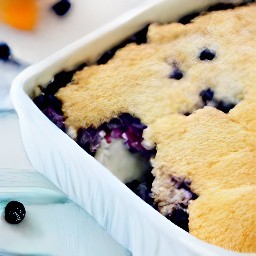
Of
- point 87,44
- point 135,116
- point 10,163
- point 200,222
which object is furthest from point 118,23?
point 200,222

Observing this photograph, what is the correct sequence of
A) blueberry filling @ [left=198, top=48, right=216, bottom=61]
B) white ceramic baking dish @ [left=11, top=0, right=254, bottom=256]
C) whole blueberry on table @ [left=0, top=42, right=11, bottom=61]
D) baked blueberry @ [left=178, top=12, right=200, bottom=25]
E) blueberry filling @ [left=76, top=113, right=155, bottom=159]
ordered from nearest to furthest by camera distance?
white ceramic baking dish @ [left=11, top=0, right=254, bottom=256], blueberry filling @ [left=76, top=113, right=155, bottom=159], blueberry filling @ [left=198, top=48, right=216, bottom=61], baked blueberry @ [left=178, top=12, right=200, bottom=25], whole blueberry on table @ [left=0, top=42, right=11, bottom=61]

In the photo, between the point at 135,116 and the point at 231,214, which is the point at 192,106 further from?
the point at 231,214

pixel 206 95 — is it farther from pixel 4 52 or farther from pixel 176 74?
pixel 4 52

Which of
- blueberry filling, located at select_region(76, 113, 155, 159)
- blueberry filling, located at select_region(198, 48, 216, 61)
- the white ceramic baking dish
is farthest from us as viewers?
blueberry filling, located at select_region(198, 48, 216, 61)

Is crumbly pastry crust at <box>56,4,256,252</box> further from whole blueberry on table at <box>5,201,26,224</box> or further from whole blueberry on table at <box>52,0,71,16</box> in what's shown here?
whole blueberry on table at <box>52,0,71,16</box>

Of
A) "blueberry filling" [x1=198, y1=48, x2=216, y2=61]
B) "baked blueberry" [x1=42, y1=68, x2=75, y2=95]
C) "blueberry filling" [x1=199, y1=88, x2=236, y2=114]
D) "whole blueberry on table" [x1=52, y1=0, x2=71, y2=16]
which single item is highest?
"baked blueberry" [x1=42, y1=68, x2=75, y2=95]

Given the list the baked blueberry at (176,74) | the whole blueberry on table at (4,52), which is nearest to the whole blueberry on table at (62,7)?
the whole blueberry on table at (4,52)

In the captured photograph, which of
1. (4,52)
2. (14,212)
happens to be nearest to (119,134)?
(14,212)

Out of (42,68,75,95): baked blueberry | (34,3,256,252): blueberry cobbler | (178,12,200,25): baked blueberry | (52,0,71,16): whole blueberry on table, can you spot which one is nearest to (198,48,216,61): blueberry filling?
(34,3,256,252): blueberry cobbler
